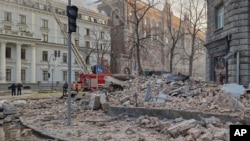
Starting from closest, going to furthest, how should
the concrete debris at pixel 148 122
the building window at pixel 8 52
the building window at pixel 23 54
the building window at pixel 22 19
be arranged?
1. the concrete debris at pixel 148 122
2. the building window at pixel 8 52
3. the building window at pixel 23 54
4. the building window at pixel 22 19

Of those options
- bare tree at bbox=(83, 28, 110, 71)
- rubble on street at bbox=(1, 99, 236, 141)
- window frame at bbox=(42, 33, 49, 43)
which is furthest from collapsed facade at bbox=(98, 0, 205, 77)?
rubble on street at bbox=(1, 99, 236, 141)

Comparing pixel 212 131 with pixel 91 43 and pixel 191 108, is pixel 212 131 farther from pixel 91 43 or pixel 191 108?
pixel 91 43

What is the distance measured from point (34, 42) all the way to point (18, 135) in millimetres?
49050

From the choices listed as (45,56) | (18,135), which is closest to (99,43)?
(45,56)

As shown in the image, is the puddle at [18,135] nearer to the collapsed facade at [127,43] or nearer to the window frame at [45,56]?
the window frame at [45,56]

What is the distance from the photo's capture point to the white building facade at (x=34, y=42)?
175 ft

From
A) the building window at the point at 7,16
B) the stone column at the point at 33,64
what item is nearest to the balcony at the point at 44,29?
the stone column at the point at 33,64

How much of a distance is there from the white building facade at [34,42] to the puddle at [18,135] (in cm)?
4101

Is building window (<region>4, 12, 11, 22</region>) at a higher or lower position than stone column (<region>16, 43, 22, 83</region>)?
higher

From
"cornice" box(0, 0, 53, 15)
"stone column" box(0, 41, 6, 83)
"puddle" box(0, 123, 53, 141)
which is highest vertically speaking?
"cornice" box(0, 0, 53, 15)

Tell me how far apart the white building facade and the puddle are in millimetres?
41013

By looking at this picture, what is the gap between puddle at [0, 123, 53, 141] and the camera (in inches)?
377

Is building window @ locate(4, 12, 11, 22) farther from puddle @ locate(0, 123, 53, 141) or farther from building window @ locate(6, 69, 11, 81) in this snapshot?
puddle @ locate(0, 123, 53, 141)

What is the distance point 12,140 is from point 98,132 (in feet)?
8.59
